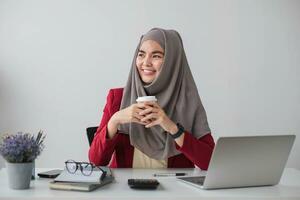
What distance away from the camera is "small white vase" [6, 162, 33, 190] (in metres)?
1.23

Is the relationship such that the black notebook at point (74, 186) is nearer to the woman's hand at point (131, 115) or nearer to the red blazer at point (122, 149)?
the woman's hand at point (131, 115)

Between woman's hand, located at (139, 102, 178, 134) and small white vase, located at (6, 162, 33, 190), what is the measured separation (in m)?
0.55

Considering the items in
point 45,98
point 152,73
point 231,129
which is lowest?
point 231,129

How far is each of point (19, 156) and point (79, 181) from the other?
0.63 feet

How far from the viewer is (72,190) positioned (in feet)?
4.00

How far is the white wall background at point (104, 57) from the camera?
318cm

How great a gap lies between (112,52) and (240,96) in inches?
41.3

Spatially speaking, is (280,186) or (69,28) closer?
(280,186)

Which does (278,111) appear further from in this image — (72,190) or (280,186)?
(72,190)

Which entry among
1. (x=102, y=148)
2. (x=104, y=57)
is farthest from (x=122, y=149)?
(x=104, y=57)

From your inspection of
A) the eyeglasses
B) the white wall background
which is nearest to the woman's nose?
the eyeglasses

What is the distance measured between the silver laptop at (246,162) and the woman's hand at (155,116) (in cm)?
35

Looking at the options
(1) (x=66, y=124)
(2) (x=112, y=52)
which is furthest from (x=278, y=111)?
(1) (x=66, y=124)

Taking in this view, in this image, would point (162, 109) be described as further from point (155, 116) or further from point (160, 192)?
point (160, 192)
